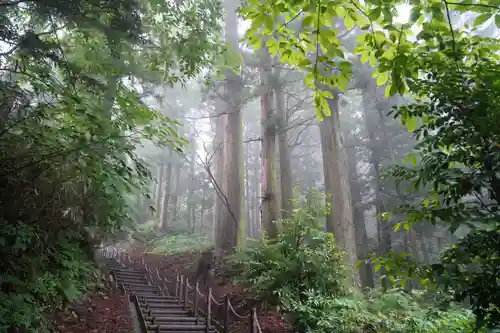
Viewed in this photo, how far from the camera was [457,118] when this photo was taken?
6.35 feet

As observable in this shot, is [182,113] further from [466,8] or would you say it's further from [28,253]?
[466,8]

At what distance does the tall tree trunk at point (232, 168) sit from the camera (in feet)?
41.2

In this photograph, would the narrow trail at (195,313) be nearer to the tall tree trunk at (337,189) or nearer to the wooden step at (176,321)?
the wooden step at (176,321)

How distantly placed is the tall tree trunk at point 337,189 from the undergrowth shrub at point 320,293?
1910 mm

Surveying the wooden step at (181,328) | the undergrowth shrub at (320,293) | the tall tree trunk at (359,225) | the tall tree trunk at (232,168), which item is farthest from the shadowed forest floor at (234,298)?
the tall tree trunk at (359,225)

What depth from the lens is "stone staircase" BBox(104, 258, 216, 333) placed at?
724cm

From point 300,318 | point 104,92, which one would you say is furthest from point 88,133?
point 300,318

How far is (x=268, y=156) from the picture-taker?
12.0 metres

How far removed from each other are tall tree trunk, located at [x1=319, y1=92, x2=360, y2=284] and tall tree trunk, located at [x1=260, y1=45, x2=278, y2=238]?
1.83 metres

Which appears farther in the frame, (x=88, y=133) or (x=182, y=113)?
(x=182, y=113)

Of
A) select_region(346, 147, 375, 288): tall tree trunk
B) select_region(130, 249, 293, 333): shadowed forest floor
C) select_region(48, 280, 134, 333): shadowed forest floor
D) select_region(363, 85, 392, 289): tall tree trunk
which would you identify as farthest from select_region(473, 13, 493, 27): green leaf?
select_region(346, 147, 375, 288): tall tree trunk

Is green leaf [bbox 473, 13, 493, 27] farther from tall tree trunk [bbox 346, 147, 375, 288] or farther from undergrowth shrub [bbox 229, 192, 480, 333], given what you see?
tall tree trunk [bbox 346, 147, 375, 288]

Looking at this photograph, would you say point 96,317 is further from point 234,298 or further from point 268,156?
point 268,156

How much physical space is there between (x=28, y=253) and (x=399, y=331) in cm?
550
